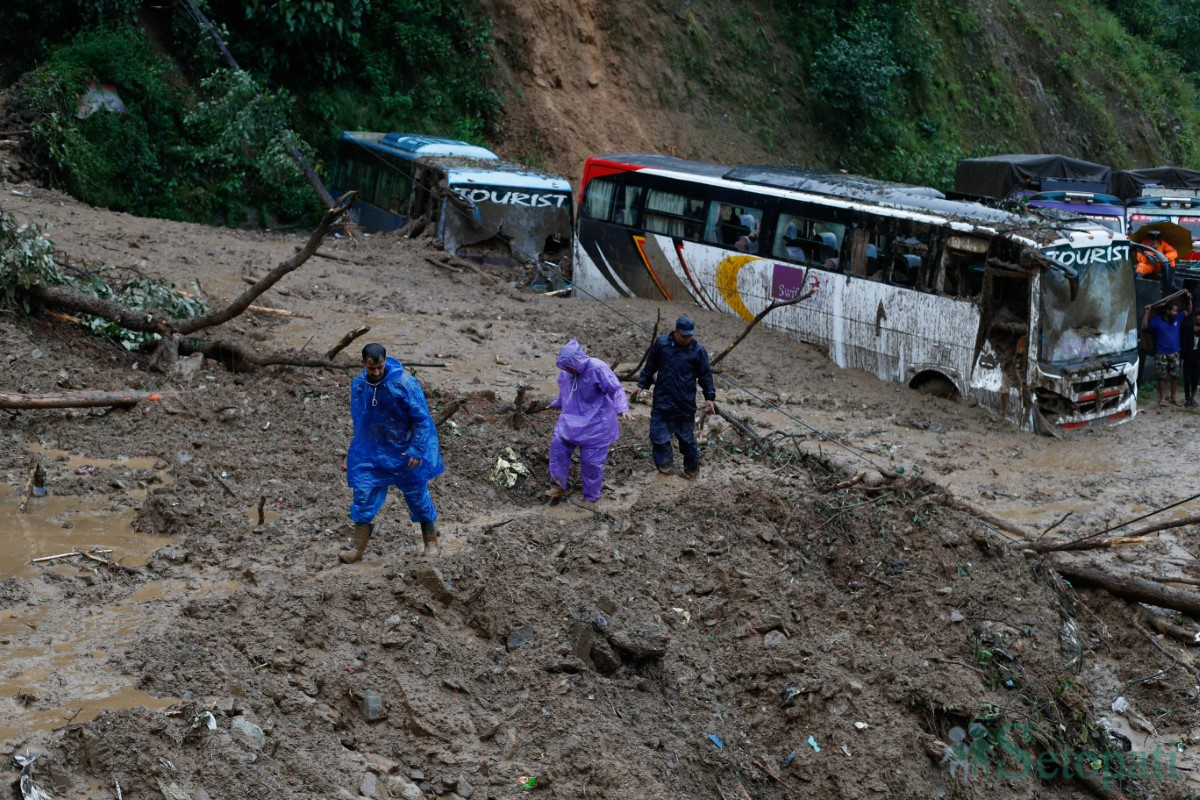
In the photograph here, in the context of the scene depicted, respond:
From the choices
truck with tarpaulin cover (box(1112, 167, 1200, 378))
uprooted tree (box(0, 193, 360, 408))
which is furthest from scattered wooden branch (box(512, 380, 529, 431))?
truck with tarpaulin cover (box(1112, 167, 1200, 378))

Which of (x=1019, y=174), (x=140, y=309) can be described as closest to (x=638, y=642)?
(x=140, y=309)

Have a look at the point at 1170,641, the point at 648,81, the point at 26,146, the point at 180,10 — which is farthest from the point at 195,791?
the point at 648,81

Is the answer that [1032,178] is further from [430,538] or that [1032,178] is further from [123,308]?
[430,538]

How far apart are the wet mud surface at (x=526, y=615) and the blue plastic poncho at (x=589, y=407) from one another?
57cm

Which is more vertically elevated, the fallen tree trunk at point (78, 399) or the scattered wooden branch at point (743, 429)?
the scattered wooden branch at point (743, 429)

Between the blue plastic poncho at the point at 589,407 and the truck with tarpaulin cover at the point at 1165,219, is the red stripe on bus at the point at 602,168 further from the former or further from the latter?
the blue plastic poncho at the point at 589,407

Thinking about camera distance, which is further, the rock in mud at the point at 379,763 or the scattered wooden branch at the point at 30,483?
the scattered wooden branch at the point at 30,483

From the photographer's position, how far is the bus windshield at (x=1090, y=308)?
11.8m

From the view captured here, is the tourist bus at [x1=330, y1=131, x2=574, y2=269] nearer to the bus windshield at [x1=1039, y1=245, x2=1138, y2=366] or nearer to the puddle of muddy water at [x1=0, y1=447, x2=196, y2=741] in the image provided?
Answer: the bus windshield at [x1=1039, y1=245, x2=1138, y2=366]

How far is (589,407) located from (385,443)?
1814mm

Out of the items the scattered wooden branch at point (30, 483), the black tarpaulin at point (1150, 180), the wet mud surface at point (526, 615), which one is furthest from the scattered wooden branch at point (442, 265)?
the black tarpaulin at point (1150, 180)

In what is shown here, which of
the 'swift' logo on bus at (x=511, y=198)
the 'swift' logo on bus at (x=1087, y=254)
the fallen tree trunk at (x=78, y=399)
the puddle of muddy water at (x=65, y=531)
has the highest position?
the 'swift' logo on bus at (x=1087, y=254)

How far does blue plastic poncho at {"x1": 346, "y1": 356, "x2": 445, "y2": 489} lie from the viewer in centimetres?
720

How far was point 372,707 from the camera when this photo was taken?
235 inches
